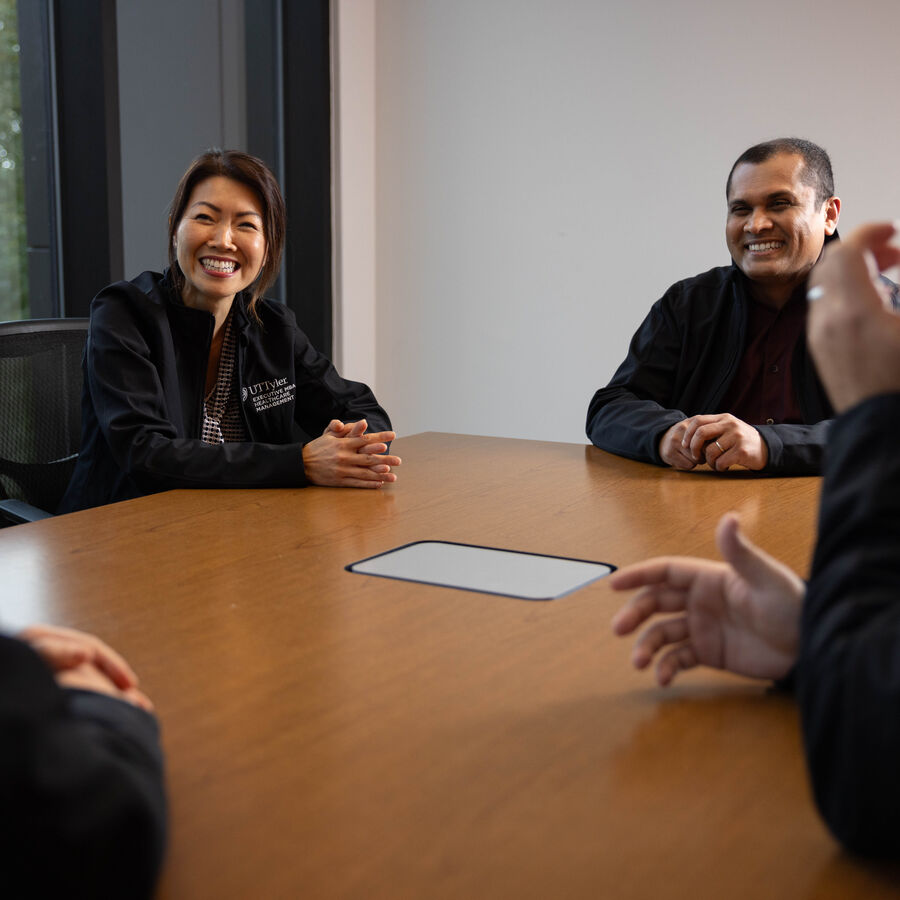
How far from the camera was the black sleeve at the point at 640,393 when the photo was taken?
238cm

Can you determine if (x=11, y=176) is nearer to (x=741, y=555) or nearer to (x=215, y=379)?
(x=215, y=379)

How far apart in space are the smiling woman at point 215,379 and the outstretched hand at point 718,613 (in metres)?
1.07

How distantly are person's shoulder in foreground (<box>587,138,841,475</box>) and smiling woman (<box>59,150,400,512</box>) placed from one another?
68cm

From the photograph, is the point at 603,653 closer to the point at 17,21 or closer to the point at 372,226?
the point at 17,21

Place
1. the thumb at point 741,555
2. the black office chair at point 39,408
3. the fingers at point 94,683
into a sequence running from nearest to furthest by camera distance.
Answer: the fingers at point 94,683, the thumb at point 741,555, the black office chair at point 39,408

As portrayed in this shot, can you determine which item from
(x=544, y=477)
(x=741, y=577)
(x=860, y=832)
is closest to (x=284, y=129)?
(x=544, y=477)

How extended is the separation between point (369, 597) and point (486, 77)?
12.2 ft

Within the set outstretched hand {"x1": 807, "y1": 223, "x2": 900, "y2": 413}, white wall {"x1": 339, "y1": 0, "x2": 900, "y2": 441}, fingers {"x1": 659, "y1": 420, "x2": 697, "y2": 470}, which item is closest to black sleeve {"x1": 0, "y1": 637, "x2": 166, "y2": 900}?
outstretched hand {"x1": 807, "y1": 223, "x2": 900, "y2": 413}

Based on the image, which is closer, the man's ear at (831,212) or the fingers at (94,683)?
the fingers at (94,683)

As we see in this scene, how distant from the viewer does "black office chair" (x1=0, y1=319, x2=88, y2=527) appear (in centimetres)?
237

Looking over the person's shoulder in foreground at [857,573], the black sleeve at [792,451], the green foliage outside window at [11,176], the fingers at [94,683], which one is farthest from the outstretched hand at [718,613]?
the green foliage outside window at [11,176]

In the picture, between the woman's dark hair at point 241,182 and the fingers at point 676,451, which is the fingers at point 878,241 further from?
the woman's dark hair at point 241,182

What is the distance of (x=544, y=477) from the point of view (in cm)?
217

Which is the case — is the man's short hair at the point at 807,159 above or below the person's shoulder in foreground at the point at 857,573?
above
